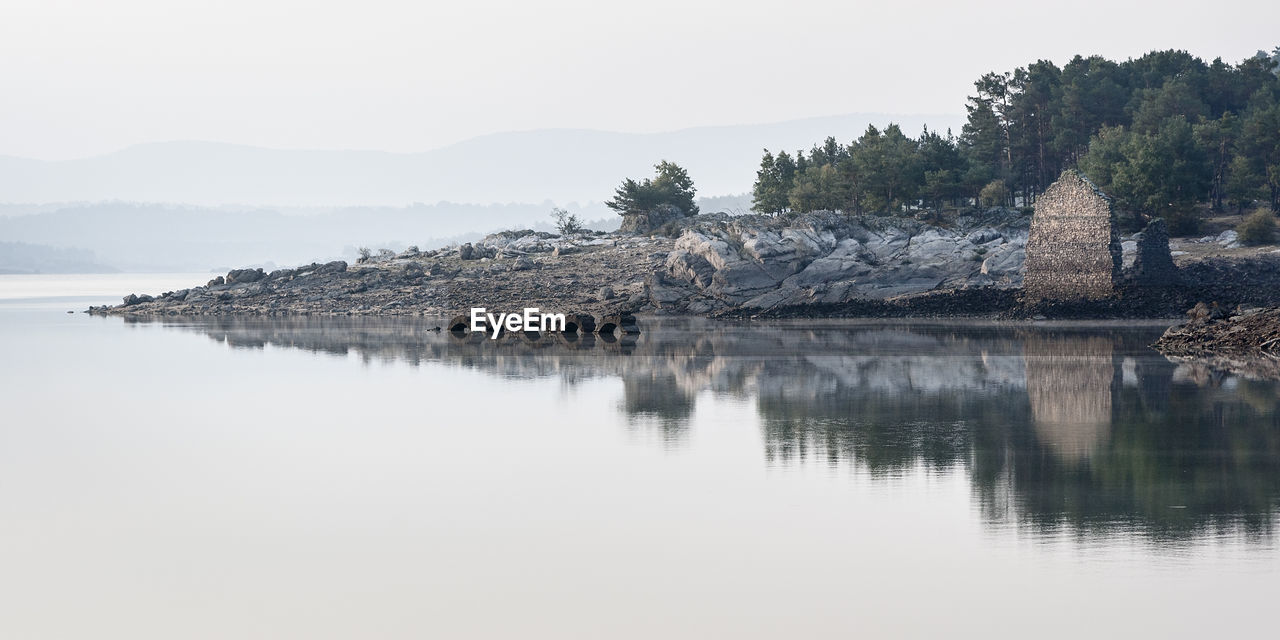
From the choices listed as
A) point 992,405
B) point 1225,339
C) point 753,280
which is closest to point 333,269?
point 753,280

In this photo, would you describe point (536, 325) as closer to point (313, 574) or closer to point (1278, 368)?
point (1278, 368)

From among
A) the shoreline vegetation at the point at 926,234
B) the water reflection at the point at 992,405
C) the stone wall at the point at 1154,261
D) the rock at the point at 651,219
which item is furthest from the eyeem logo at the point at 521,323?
the rock at the point at 651,219

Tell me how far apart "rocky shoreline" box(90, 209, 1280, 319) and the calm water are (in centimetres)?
2295

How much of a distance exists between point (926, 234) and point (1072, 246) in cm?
1064

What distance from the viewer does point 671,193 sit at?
95.6 m

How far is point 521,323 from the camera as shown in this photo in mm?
51344

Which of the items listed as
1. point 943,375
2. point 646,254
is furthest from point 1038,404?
point 646,254

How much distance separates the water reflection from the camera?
15.0 metres

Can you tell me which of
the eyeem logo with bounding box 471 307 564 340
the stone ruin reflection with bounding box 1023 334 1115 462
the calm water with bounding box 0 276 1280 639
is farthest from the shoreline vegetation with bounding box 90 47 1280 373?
the calm water with bounding box 0 276 1280 639

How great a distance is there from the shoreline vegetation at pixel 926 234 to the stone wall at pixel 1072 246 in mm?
496

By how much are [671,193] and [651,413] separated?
72634mm

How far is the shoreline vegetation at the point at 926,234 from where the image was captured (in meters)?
55.3

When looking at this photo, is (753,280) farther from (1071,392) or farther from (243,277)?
(243,277)

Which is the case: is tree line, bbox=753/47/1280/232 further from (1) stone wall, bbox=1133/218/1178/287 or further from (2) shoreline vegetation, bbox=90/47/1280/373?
(1) stone wall, bbox=1133/218/1178/287
